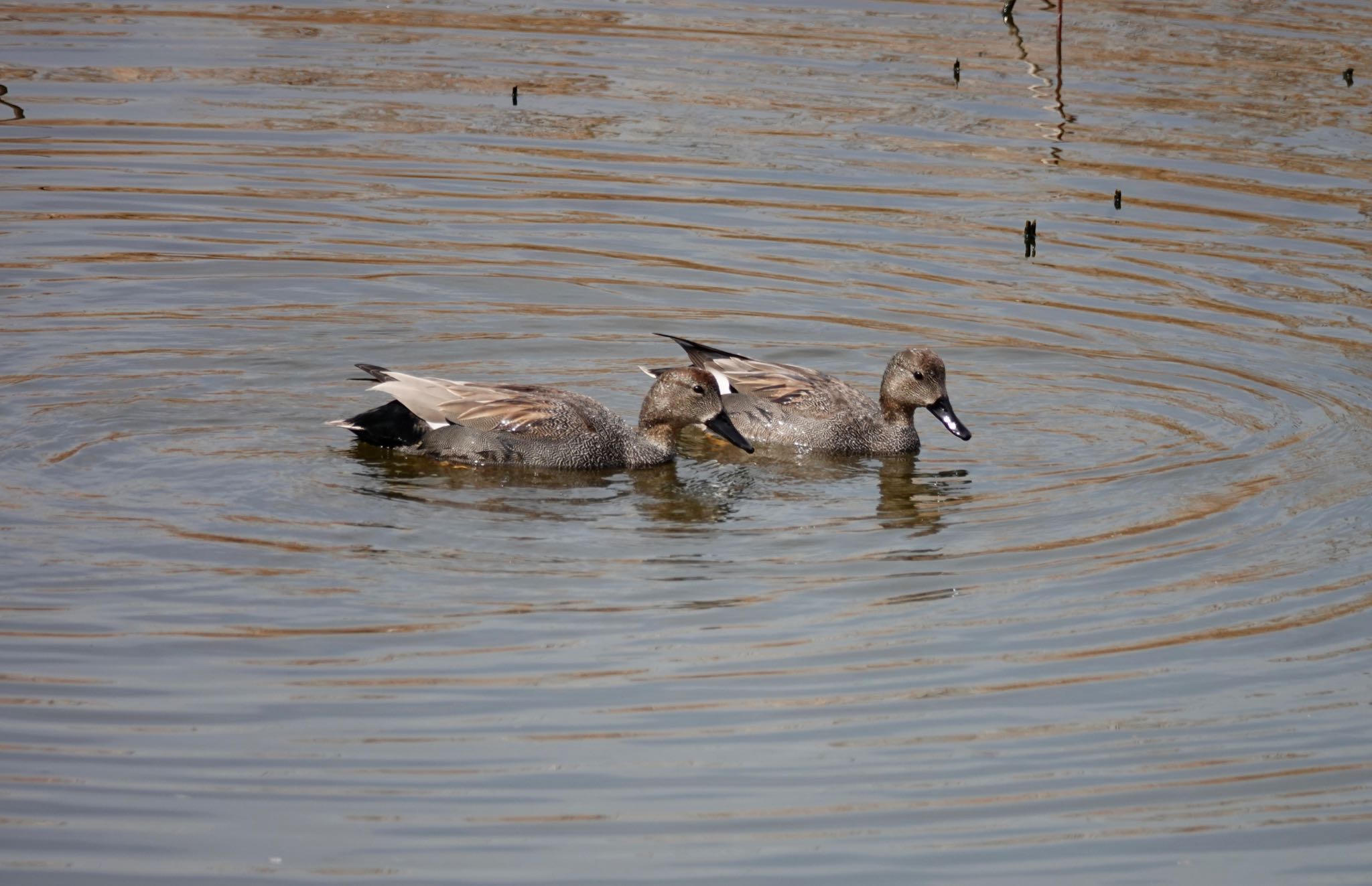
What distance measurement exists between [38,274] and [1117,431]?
7136mm

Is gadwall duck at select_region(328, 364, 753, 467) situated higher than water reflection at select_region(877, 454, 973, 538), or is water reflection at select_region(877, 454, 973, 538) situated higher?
gadwall duck at select_region(328, 364, 753, 467)

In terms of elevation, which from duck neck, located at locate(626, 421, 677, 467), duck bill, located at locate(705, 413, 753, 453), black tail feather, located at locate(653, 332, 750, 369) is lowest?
duck neck, located at locate(626, 421, 677, 467)

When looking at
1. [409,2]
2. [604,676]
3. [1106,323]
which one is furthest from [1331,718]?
[409,2]

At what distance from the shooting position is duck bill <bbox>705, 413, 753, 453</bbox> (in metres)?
10.5

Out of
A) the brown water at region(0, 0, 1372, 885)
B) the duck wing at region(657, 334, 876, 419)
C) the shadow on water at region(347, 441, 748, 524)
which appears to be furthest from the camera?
the duck wing at region(657, 334, 876, 419)

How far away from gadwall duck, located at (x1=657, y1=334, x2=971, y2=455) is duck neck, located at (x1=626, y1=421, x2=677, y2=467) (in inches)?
21.6

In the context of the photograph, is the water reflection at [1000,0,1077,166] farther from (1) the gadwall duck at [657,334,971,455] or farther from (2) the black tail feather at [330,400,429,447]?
(2) the black tail feather at [330,400,429,447]

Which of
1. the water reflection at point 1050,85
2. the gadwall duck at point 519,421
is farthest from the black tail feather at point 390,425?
the water reflection at point 1050,85

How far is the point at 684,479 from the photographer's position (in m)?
10.5

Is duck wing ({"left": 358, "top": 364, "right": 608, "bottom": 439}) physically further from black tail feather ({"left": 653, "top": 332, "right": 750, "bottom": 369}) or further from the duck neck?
black tail feather ({"left": 653, "top": 332, "right": 750, "bottom": 369})

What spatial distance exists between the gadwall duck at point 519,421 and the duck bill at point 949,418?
1110 mm

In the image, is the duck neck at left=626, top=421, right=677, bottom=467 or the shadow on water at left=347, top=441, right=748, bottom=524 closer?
the shadow on water at left=347, top=441, right=748, bottom=524

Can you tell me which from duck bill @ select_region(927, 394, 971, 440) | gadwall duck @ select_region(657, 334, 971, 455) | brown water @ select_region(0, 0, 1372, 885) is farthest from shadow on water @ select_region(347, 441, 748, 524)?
duck bill @ select_region(927, 394, 971, 440)

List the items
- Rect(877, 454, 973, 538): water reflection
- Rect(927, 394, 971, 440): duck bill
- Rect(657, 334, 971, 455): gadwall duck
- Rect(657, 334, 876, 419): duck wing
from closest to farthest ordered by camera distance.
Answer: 1. Rect(877, 454, 973, 538): water reflection
2. Rect(927, 394, 971, 440): duck bill
3. Rect(657, 334, 971, 455): gadwall duck
4. Rect(657, 334, 876, 419): duck wing
